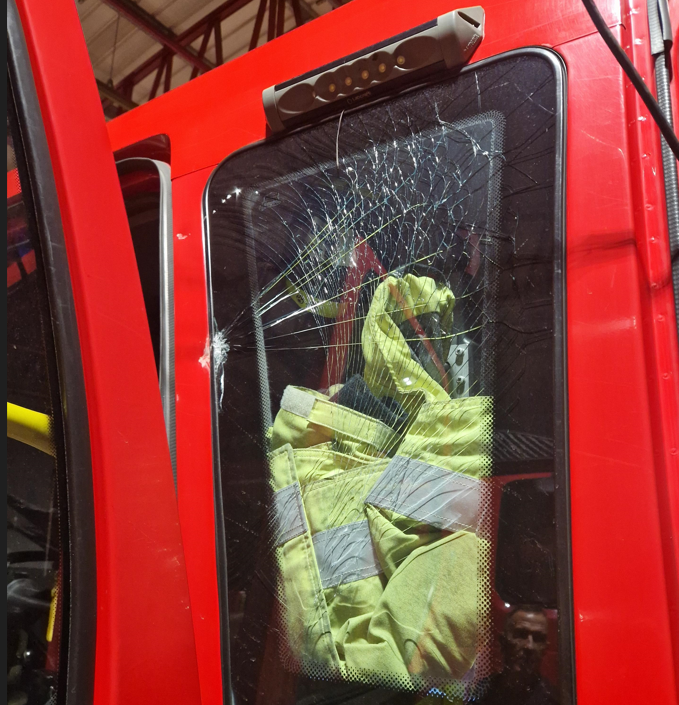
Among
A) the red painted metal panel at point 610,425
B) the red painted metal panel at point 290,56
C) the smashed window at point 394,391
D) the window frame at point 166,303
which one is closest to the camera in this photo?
the red painted metal panel at point 610,425

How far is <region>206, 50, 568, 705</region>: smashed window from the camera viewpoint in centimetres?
88

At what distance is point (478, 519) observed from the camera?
0.88 meters

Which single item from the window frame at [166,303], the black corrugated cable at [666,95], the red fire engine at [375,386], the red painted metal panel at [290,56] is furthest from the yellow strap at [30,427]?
the black corrugated cable at [666,95]

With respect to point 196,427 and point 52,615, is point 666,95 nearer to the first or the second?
point 196,427

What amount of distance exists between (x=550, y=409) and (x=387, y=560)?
314mm

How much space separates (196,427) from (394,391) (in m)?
0.38

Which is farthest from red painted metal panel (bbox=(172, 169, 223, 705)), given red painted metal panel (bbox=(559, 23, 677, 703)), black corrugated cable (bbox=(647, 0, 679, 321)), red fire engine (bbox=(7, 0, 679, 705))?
black corrugated cable (bbox=(647, 0, 679, 321))

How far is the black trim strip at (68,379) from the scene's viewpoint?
2.51 ft

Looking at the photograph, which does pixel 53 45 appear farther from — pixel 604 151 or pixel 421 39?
pixel 604 151

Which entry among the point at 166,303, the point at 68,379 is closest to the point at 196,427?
the point at 166,303

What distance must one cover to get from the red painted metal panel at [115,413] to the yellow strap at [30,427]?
0.23ft

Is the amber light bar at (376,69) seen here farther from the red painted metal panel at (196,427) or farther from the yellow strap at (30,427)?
the yellow strap at (30,427)

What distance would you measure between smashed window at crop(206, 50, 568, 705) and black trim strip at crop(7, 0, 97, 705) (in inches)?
12.9

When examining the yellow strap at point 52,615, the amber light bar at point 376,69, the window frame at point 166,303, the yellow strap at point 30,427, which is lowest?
the yellow strap at point 52,615
